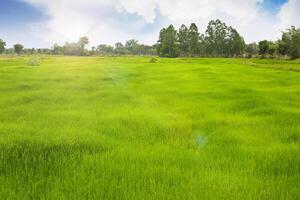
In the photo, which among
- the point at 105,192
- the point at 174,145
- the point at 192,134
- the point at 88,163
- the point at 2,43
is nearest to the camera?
the point at 105,192

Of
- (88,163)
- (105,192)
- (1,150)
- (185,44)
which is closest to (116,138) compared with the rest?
(88,163)

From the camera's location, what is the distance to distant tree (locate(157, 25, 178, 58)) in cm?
10731

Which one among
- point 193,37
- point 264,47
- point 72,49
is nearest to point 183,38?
point 193,37

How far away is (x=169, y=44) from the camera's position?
107688 millimetres

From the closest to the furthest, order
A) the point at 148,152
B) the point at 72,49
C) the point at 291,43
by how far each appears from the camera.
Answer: the point at 148,152 < the point at 291,43 < the point at 72,49

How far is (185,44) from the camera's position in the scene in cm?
10894

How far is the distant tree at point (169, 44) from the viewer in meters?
107

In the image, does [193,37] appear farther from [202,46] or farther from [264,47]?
[264,47]

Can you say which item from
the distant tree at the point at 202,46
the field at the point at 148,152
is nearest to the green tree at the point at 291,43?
the distant tree at the point at 202,46

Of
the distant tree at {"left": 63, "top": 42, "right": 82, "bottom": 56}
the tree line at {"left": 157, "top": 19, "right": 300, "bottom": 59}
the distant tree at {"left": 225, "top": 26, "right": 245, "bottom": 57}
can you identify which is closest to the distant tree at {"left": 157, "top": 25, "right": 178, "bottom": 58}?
the tree line at {"left": 157, "top": 19, "right": 300, "bottom": 59}

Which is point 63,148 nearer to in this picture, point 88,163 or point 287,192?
point 88,163

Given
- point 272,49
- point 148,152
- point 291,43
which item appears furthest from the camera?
point 272,49

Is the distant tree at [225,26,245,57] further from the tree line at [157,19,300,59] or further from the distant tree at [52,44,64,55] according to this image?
the distant tree at [52,44,64,55]

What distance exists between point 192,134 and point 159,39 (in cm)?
10742
